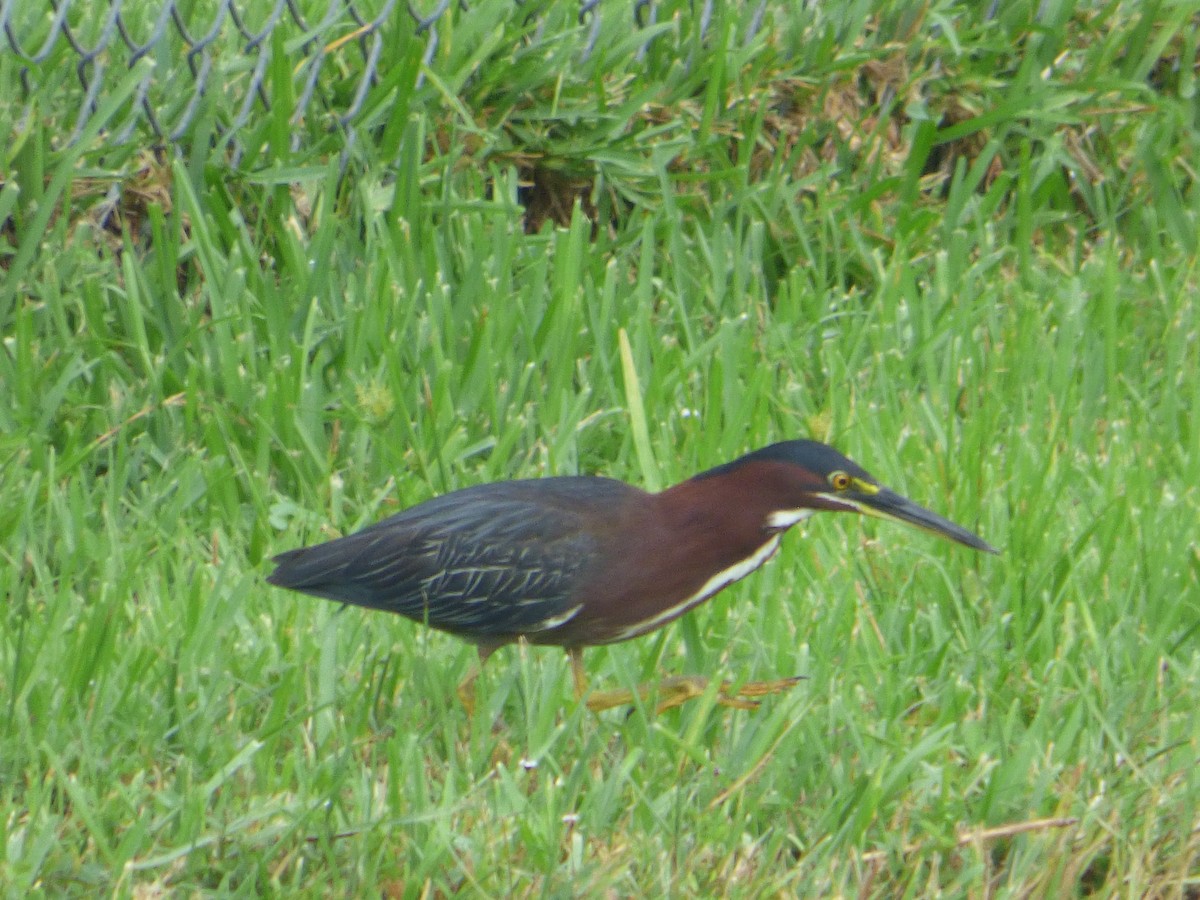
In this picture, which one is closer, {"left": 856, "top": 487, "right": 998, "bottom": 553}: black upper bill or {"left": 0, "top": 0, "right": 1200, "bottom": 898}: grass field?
{"left": 0, "top": 0, "right": 1200, "bottom": 898}: grass field

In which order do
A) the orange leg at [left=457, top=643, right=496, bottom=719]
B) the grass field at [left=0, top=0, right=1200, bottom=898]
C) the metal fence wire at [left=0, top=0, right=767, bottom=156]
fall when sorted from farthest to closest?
the metal fence wire at [left=0, top=0, right=767, bottom=156] < the orange leg at [left=457, top=643, right=496, bottom=719] < the grass field at [left=0, top=0, right=1200, bottom=898]

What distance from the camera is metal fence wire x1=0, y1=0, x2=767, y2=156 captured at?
16.4 feet

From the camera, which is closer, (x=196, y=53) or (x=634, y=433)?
(x=634, y=433)

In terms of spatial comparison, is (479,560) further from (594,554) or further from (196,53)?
(196,53)

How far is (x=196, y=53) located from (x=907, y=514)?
2397 mm

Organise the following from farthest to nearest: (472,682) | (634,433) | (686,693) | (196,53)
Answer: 1. (196,53)
2. (634,433)
3. (472,682)
4. (686,693)

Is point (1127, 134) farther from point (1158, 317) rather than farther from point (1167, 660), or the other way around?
point (1167, 660)

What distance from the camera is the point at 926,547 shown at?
4250 millimetres

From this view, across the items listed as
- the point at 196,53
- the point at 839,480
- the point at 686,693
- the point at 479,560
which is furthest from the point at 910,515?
the point at 196,53

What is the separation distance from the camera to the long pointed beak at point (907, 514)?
11.7 feet

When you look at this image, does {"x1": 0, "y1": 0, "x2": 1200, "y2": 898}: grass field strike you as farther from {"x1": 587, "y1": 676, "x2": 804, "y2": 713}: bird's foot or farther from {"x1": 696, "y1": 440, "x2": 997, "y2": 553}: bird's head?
{"x1": 696, "y1": 440, "x2": 997, "y2": 553}: bird's head

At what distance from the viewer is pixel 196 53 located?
507 centimetres

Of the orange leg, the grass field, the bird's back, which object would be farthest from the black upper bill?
the orange leg

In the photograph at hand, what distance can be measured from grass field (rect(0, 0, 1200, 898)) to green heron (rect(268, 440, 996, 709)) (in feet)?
0.41
